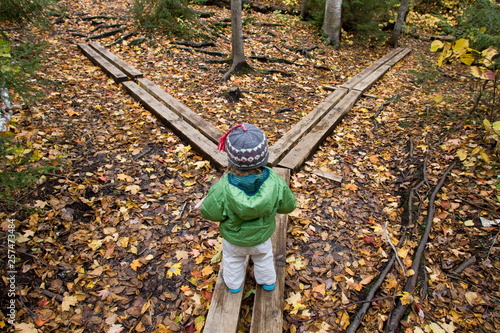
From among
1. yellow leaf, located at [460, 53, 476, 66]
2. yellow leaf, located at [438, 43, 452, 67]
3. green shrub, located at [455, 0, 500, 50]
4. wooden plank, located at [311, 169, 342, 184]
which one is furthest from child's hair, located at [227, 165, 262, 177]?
green shrub, located at [455, 0, 500, 50]

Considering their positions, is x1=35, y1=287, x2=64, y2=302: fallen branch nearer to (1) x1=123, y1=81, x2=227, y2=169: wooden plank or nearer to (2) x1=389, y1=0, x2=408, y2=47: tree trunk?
(1) x1=123, y1=81, x2=227, y2=169: wooden plank

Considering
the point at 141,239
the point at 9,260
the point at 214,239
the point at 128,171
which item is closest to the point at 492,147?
the point at 214,239

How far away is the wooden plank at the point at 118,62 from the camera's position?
6.48 m

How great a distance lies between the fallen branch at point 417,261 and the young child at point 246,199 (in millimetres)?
1300

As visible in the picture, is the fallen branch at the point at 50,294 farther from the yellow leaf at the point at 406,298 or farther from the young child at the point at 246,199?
the yellow leaf at the point at 406,298

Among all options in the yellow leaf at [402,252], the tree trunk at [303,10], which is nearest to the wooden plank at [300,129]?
the yellow leaf at [402,252]

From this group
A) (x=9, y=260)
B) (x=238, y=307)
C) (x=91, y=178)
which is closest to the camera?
(x=238, y=307)

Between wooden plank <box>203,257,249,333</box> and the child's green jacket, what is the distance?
2.03ft

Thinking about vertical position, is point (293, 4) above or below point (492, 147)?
above

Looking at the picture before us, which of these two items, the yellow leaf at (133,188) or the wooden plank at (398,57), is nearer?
the yellow leaf at (133,188)

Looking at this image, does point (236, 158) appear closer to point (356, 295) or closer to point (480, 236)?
point (356, 295)

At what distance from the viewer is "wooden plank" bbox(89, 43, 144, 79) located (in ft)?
21.2

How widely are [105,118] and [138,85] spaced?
4.56ft

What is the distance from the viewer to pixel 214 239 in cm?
334
